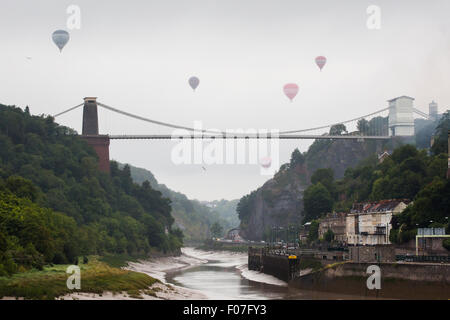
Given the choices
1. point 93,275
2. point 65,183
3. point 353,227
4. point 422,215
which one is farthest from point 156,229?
point 93,275

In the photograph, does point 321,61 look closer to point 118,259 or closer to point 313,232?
point 313,232

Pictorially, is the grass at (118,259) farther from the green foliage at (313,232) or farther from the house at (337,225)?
the house at (337,225)

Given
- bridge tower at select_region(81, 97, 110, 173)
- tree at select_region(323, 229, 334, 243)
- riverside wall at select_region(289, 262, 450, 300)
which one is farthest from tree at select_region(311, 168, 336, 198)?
riverside wall at select_region(289, 262, 450, 300)

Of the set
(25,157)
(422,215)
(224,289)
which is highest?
(25,157)

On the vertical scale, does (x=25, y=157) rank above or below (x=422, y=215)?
above

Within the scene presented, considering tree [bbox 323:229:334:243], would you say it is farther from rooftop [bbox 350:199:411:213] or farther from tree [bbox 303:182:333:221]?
tree [bbox 303:182:333:221]
